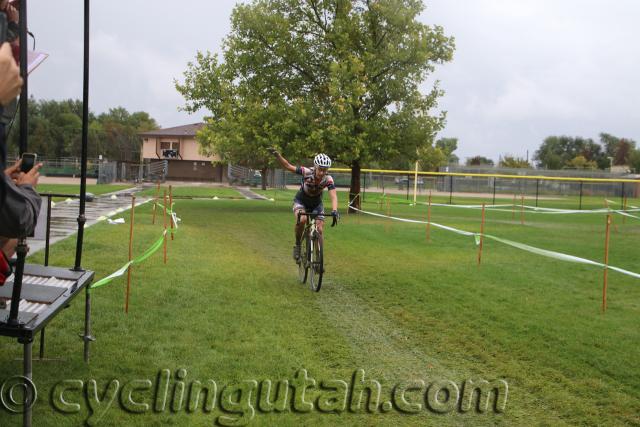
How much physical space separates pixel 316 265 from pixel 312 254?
0.97ft

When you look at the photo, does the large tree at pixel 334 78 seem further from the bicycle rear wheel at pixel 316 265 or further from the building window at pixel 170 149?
the building window at pixel 170 149

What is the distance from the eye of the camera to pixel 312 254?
391 inches

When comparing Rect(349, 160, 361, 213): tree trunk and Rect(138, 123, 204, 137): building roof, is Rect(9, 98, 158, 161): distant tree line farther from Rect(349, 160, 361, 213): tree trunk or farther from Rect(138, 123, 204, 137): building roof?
Rect(349, 160, 361, 213): tree trunk

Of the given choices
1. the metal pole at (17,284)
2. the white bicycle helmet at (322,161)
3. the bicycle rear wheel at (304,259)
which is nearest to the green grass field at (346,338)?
the bicycle rear wheel at (304,259)

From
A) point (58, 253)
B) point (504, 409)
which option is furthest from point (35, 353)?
point (58, 253)

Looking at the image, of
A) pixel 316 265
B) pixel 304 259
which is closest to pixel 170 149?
pixel 304 259

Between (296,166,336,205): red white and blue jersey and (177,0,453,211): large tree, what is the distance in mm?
16057

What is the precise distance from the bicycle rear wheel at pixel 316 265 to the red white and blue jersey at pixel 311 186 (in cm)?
98

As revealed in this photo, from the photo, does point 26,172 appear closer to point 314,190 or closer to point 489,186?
point 314,190

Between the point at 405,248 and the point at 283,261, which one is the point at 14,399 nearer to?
the point at 283,261

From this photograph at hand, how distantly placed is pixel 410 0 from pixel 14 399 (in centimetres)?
2741

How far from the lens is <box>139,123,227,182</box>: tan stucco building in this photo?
7962 centimetres

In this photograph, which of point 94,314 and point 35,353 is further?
point 94,314

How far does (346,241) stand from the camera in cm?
1683
